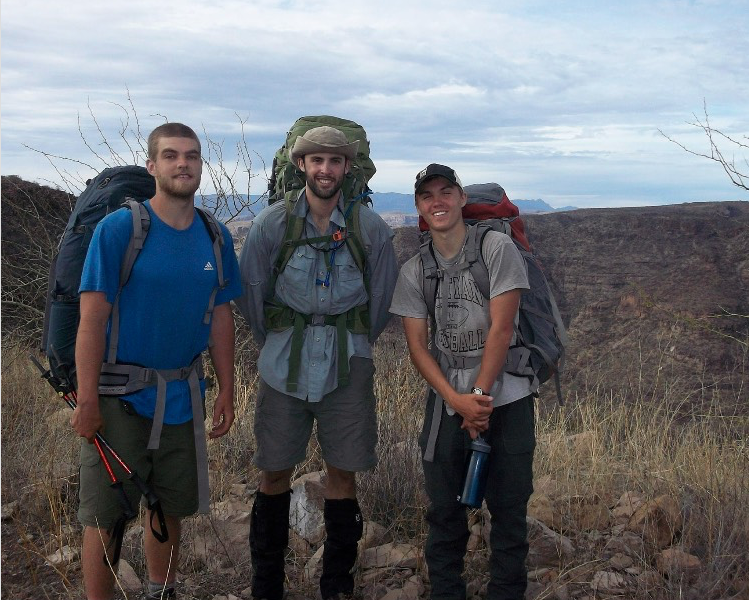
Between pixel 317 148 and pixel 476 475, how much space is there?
159cm

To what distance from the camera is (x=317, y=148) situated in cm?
331

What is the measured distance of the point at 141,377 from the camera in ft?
10.00

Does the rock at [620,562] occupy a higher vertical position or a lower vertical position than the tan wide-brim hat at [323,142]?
lower

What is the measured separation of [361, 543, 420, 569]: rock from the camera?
151 inches

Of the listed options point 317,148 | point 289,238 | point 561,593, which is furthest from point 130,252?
point 561,593

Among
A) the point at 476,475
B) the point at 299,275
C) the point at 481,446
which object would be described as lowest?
the point at 476,475

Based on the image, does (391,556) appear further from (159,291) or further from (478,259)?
(159,291)

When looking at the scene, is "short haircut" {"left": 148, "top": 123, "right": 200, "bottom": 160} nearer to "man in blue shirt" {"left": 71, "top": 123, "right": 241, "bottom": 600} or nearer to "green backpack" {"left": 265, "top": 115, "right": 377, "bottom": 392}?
"man in blue shirt" {"left": 71, "top": 123, "right": 241, "bottom": 600}

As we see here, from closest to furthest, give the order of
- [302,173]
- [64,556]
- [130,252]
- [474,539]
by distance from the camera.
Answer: [130,252]
[302,173]
[474,539]
[64,556]

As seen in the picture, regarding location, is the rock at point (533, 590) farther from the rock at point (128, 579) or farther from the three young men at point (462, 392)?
the rock at point (128, 579)

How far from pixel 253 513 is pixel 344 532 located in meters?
0.45

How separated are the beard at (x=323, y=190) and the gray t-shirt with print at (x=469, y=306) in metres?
0.53

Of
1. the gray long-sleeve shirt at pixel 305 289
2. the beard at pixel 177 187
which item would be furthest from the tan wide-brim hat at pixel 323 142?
the beard at pixel 177 187

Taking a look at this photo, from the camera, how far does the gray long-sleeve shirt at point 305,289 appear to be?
11.1 feet
